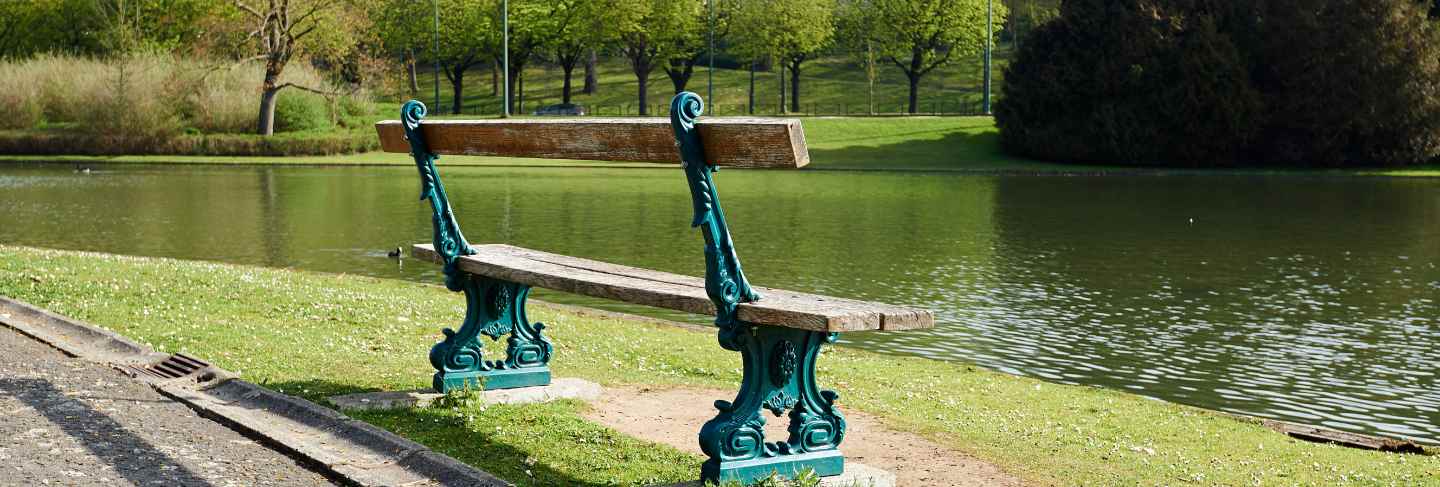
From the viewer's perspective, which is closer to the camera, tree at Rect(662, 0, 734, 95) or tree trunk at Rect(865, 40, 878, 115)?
tree trunk at Rect(865, 40, 878, 115)

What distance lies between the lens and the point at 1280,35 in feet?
178

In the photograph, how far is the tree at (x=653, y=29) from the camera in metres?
74.4

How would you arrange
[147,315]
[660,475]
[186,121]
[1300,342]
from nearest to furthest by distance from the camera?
[660,475] < [147,315] < [1300,342] < [186,121]

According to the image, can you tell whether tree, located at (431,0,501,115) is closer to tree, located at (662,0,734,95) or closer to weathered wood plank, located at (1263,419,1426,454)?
tree, located at (662,0,734,95)

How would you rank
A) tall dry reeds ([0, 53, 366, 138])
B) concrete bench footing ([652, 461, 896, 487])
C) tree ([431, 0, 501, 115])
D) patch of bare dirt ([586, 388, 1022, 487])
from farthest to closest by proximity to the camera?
1. tree ([431, 0, 501, 115])
2. tall dry reeds ([0, 53, 366, 138])
3. patch of bare dirt ([586, 388, 1022, 487])
4. concrete bench footing ([652, 461, 896, 487])

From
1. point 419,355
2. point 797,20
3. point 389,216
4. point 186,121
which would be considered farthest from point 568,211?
point 797,20

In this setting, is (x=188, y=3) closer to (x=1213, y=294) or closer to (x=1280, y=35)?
(x=1280, y=35)

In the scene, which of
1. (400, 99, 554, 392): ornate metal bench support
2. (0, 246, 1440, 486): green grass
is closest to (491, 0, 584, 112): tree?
(0, 246, 1440, 486): green grass

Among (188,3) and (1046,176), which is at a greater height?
(188,3)

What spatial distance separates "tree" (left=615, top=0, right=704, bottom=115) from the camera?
244 feet

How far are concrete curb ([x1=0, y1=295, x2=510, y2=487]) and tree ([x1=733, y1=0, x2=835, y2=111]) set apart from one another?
67.8 metres

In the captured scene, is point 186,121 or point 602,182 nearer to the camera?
point 602,182

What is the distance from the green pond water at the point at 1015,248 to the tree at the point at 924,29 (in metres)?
33.6

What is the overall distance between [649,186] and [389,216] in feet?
40.7
